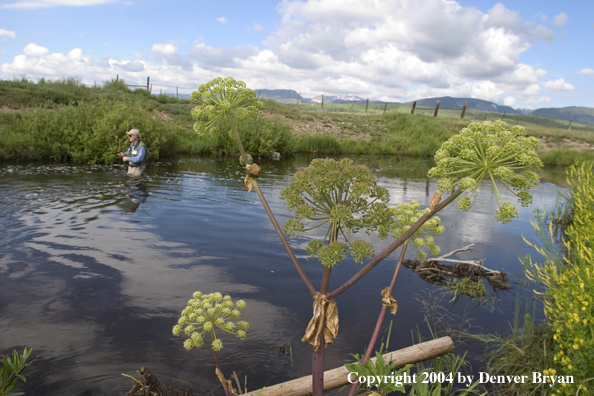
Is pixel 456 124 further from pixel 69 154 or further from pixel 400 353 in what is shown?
Result: pixel 400 353

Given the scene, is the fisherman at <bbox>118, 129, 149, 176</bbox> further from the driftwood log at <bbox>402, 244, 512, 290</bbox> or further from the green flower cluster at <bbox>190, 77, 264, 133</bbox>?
the green flower cluster at <bbox>190, 77, 264, 133</bbox>

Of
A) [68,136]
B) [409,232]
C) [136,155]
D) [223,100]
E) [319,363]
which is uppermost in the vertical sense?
[223,100]

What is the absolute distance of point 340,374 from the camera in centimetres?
321

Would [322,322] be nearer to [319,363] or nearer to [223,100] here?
[319,363]

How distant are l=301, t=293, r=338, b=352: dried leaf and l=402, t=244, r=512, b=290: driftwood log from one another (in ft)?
Answer: 18.3

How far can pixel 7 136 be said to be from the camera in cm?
1736

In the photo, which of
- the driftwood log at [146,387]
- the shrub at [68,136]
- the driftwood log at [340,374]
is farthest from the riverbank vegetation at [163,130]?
the driftwood log at [340,374]

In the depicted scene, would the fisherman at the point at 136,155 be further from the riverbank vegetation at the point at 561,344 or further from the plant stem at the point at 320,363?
the plant stem at the point at 320,363

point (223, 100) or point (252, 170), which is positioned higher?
point (223, 100)

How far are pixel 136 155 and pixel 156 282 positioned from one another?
30.3ft

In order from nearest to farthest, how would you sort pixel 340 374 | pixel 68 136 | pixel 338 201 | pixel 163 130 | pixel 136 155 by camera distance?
pixel 338 201 < pixel 340 374 < pixel 136 155 < pixel 68 136 < pixel 163 130

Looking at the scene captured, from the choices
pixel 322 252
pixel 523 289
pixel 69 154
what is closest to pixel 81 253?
pixel 322 252

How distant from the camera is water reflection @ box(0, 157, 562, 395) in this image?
173 inches

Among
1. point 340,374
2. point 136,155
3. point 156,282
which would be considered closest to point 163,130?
point 136,155
